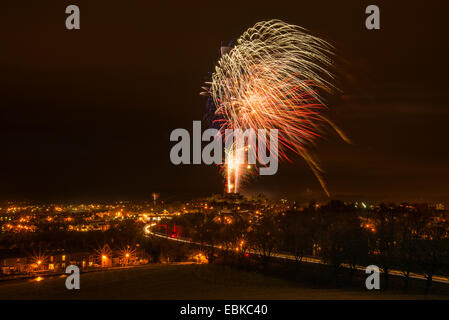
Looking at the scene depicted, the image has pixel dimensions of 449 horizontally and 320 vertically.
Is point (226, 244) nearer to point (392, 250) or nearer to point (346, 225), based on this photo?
point (346, 225)

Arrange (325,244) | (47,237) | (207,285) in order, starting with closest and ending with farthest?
(207,285)
(325,244)
(47,237)

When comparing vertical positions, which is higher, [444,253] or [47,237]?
[444,253]
